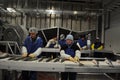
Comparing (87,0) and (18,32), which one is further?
(87,0)

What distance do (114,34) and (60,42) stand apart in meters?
2.70

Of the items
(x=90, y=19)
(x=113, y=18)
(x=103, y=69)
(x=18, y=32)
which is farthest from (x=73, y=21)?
(x=103, y=69)

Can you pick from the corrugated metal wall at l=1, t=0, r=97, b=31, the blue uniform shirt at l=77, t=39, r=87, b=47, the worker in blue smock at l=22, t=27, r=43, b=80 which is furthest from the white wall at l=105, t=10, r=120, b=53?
the worker in blue smock at l=22, t=27, r=43, b=80

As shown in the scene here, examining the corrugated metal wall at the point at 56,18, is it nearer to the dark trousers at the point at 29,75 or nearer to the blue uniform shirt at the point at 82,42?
the blue uniform shirt at the point at 82,42

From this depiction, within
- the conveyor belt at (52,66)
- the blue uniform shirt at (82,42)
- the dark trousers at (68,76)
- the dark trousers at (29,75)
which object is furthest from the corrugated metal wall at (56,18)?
the conveyor belt at (52,66)

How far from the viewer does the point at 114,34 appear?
7957 mm

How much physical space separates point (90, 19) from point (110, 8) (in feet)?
6.29

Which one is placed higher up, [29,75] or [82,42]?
[82,42]

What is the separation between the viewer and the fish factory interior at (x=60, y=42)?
312 cm

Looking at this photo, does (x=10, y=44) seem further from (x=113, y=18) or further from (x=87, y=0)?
(x=87, y=0)

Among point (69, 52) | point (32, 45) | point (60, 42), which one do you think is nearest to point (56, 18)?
point (60, 42)

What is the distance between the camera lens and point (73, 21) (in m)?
9.96

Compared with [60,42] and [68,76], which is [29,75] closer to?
[68,76]

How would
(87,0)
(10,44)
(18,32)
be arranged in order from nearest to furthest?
(10,44) → (18,32) → (87,0)
